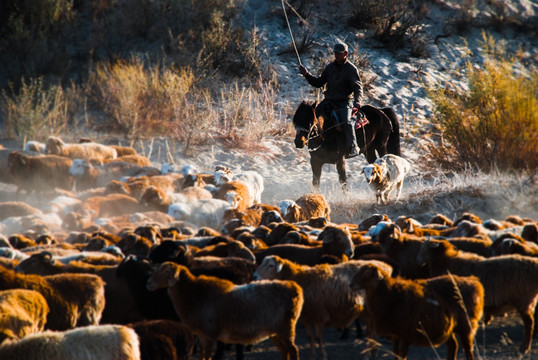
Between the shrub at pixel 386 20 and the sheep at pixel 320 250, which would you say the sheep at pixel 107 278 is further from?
the shrub at pixel 386 20

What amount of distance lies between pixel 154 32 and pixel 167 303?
851 inches

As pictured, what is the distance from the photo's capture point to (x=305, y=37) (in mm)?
26500

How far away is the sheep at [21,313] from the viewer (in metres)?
5.50

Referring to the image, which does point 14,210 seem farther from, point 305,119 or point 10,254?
point 305,119

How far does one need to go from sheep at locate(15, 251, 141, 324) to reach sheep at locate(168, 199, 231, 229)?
5617 mm

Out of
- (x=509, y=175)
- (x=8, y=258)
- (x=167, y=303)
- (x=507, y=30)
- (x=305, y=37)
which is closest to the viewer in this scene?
(x=167, y=303)

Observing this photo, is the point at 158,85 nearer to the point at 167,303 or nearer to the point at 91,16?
the point at 91,16

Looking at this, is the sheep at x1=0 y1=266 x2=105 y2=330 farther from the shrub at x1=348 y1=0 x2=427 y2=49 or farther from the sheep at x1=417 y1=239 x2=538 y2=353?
the shrub at x1=348 y1=0 x2=427 y2=49

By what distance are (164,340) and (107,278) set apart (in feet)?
7.07

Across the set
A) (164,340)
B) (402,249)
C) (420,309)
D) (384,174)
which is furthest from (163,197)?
(420,309)

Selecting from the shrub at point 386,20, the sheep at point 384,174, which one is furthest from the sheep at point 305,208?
the shrub at point 386,20

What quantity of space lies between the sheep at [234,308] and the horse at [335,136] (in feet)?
23.8

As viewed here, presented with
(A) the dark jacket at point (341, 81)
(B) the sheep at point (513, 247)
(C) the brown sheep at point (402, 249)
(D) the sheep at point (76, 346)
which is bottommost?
(C) the brown sheep at point (402, 249)

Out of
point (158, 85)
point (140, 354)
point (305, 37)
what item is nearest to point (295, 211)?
point (140, 354)
